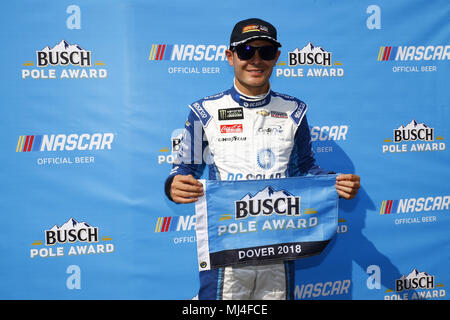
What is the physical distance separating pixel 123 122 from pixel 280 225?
148 centimetres

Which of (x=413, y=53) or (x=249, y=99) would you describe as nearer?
(x=249, y=99)

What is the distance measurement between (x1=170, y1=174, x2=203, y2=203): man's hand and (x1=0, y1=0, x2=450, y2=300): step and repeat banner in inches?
38.5

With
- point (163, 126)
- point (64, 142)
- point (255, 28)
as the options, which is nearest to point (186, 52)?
point (163, 126)

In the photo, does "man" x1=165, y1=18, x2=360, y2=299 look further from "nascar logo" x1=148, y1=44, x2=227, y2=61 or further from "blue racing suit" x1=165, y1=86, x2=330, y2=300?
"nascar logo" x1=148, y1=44, x2=227, y2=61

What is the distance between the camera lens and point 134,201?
2670mm

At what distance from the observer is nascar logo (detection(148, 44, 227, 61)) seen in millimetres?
2639

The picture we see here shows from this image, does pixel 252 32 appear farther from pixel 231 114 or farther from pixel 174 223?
pixel 174 223

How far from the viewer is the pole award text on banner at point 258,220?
5.92ft

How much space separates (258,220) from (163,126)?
1.23 meters

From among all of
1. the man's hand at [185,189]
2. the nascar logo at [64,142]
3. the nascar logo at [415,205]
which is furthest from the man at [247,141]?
the nascar logo at [415,205]

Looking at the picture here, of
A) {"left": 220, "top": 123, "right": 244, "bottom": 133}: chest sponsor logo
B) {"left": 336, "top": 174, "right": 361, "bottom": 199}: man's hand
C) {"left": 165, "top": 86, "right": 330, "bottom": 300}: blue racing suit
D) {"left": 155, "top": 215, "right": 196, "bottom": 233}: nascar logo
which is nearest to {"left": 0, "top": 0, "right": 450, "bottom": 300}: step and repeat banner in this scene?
{"left": 155, "top": 215, "right": 196, "bottom": 233}: nascar logo

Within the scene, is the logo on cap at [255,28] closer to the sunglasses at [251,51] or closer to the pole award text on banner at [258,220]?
the sunglasses at [251,51]

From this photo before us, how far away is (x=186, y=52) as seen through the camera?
2.68 m

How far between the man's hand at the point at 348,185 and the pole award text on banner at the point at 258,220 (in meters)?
0.06
